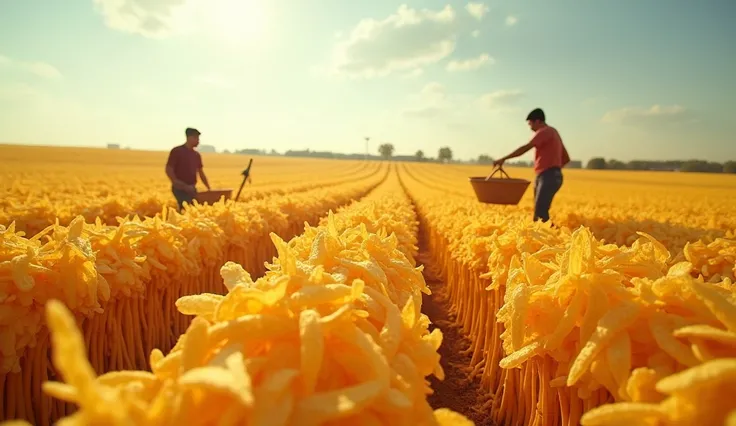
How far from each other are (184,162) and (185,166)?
0.09 meters

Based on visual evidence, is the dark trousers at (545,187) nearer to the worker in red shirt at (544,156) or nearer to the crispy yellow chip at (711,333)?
the worker in red shirt at (544,156)

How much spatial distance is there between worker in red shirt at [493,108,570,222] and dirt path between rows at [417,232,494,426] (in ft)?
9.50

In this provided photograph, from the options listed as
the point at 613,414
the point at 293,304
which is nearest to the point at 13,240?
the point at 293,304

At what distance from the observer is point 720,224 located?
709cm

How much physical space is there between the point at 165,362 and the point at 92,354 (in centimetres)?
266

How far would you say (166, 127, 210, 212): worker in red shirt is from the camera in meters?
8.11

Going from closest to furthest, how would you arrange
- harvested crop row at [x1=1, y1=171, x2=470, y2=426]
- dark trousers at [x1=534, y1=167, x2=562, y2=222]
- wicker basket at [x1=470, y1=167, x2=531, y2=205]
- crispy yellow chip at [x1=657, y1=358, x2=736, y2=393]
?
harvested crop row at [x1=1, y1=171, x2=470, y2=426], crispy yellow chip at [x1=657, y1=358, x2=736, y2=393], wicker basket at [x1=470, y1=167, x2=531, y2=205], dark trousers at [x1=534, y1=167, x2=562, y2=222]

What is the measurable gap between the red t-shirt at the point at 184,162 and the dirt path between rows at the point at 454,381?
6.07 meters

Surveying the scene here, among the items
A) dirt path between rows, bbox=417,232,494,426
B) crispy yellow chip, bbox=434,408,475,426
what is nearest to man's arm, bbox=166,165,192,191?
dirt path between rows, bbox=417,232,494,426

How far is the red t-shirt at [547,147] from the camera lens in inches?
270

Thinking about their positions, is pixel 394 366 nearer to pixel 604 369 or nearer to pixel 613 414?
pixel 613 414

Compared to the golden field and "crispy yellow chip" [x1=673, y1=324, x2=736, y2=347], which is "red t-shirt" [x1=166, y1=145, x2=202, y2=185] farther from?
"crispy yellow chip" [x1=673, y1=324, x2=736, y2=347]

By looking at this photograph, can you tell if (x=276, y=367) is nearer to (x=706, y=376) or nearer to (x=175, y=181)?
(x=706, y=376)

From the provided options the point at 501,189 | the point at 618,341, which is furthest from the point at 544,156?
the point at 618,341
